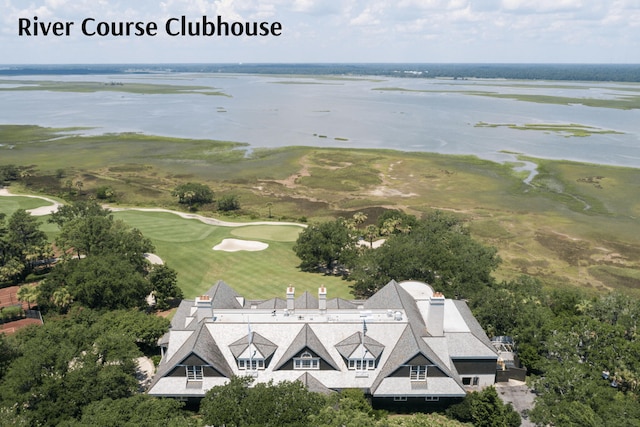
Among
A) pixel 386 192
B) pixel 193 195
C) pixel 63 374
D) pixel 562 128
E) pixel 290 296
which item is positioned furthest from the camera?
pixel 562 128

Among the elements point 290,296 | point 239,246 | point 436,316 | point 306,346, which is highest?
point 290,296

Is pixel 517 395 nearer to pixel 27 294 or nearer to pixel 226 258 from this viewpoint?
pixel 226 258

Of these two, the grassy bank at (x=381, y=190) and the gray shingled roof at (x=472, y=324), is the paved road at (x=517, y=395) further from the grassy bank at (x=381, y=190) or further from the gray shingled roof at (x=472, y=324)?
the grassy bank at (x=381, y=190)

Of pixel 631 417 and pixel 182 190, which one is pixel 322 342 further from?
pixel 182 190

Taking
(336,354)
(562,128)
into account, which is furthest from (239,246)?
(562,128)

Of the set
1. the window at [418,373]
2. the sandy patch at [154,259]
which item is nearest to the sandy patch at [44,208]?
the sandy patch at [154,259]

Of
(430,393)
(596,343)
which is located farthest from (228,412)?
(596,343)

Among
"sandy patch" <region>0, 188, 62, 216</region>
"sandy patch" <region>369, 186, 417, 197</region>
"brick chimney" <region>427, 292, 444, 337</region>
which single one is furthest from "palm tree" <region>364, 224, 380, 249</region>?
"sandy patch" <region>0, 188, 62, 216</region>
